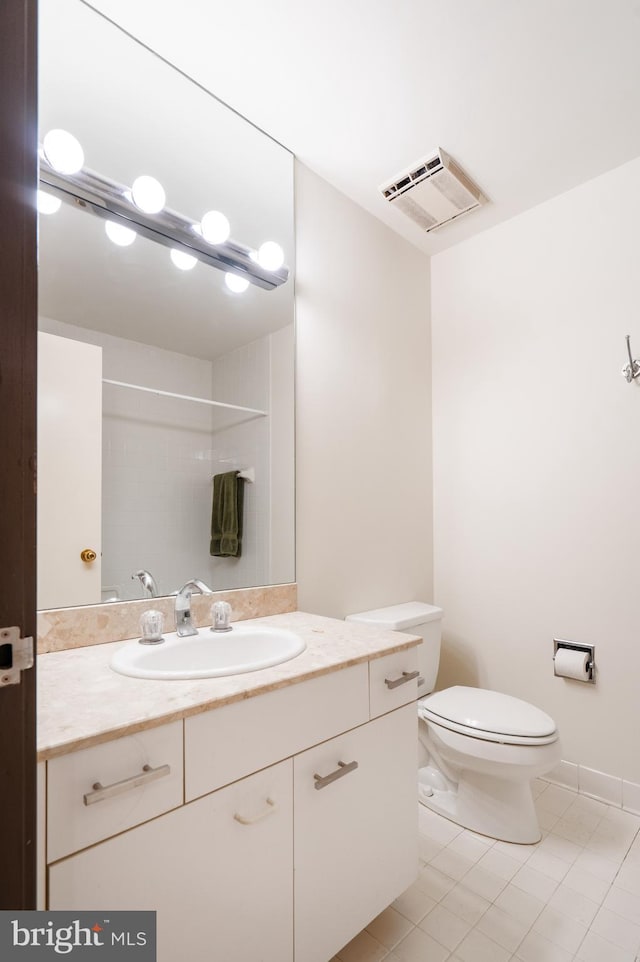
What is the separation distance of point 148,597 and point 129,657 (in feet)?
0.87

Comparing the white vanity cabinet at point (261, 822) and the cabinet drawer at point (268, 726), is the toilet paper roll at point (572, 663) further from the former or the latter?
the cabinet drawer at point (268, 726)

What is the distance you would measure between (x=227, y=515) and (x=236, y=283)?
808mm

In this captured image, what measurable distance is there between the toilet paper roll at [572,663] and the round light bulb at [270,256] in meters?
1.87

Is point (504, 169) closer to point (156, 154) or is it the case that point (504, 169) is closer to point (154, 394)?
point (156, 154)

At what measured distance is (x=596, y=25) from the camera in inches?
53.0

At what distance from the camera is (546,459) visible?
2053 mm

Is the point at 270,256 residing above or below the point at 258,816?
above

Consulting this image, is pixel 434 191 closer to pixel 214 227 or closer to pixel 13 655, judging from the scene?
pixel 214 227

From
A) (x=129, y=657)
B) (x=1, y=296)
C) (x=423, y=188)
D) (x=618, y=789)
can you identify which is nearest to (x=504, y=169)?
(x=423, y=188)

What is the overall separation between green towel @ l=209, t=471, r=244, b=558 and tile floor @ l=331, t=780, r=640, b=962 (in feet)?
3.61

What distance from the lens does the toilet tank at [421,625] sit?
184 centimetres

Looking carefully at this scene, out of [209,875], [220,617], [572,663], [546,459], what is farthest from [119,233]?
[572,663]

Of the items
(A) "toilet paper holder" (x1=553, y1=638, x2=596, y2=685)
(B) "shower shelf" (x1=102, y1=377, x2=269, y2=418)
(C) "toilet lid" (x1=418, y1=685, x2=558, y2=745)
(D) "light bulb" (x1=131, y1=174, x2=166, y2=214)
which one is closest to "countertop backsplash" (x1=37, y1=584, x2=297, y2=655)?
(B) "shower shelf" (x1=102, y1=377, x2=269, y2=418)

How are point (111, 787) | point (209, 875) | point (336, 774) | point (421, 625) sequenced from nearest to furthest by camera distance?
point (111, 787)
point (209, 875)
point (336, 774)
point (421, 625)
